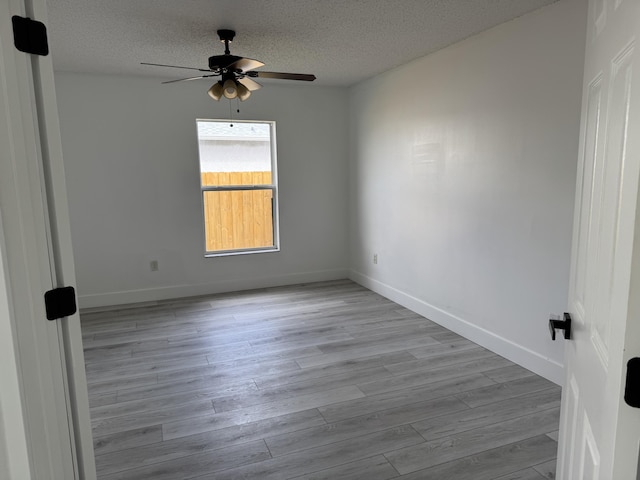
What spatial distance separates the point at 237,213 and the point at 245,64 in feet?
8.48

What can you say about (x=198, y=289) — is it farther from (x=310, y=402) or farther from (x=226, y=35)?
(x=226, y=35)

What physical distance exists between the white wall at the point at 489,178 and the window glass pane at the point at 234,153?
1417mm

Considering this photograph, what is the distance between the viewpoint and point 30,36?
1.07m

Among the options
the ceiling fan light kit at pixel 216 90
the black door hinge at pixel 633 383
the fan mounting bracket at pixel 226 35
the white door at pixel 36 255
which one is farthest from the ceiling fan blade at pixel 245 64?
the black door hinge at pixel 633 383

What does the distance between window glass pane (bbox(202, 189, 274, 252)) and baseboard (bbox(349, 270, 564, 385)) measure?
1.60m

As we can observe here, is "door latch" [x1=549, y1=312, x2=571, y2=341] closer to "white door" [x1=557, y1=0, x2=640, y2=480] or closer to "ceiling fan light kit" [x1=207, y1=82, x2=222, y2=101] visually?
"white door" [x1=557, y1=0, x2=640, y2=480]

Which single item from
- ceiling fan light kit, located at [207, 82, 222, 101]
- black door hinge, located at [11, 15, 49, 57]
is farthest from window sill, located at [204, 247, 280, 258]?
black door hinge, located at [11, 15, 49, 57]

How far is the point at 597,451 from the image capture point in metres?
0.92

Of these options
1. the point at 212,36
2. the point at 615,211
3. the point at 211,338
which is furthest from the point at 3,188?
the point at 211,338

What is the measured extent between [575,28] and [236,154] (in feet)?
12.1

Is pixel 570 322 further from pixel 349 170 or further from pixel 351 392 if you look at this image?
pixel 349 170

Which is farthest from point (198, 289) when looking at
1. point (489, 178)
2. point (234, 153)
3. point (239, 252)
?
point (489, 178)

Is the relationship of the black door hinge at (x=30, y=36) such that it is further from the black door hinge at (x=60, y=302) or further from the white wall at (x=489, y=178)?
the white wall at (x=489, y=178)

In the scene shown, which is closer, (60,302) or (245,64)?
(60,302)
